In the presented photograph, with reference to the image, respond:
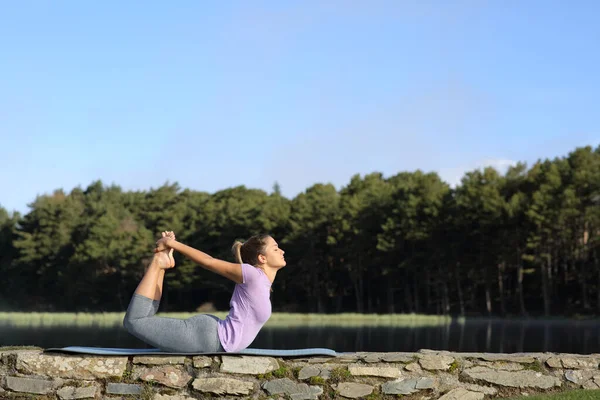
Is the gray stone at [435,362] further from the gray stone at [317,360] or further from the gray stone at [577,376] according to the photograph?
the gray stone at [577,376]

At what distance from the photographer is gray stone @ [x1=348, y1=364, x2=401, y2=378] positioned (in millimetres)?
7168

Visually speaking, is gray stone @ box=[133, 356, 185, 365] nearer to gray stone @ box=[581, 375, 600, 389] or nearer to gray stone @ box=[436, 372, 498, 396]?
gray stone @ box=[436, 372, 498, 396]

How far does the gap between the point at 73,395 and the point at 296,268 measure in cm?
5782

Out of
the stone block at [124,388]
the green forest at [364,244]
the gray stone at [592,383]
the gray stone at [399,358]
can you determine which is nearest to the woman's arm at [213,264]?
the stone block at [124,388]

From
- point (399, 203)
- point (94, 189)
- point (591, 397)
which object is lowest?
point (591, 397)

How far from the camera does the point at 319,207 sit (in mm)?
62594

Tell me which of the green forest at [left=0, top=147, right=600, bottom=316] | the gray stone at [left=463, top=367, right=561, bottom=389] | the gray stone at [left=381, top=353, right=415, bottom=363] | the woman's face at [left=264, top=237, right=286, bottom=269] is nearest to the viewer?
the woman's face at [left=264, top=237, right=286, bottom=269]

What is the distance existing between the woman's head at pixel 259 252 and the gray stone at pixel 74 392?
5.75 ft

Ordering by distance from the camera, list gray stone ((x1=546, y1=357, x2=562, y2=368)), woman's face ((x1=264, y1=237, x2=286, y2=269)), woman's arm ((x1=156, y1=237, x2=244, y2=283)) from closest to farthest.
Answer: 1. woman's arm ((x1=156, y1=237, x2=244, y2=283))
2. woman's face ((x1=264, y1=237, x2=286, y2=269))
3. gray stone ((x1=546, y1=357, x2=562, y2=368))

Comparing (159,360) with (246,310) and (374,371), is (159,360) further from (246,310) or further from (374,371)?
(374,371)

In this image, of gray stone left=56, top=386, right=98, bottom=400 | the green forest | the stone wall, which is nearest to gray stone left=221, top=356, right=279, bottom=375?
the stone wall

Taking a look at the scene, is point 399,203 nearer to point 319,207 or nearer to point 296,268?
point 319,207

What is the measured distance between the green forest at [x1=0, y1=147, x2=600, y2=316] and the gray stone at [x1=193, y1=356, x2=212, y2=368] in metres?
42.9

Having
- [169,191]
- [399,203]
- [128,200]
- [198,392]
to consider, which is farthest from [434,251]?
[198,392]
